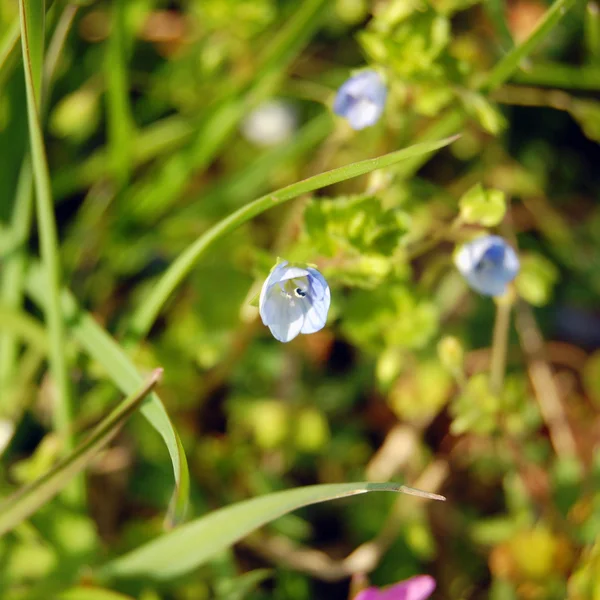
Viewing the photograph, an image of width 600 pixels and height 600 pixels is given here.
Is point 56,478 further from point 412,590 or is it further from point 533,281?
point 533,281

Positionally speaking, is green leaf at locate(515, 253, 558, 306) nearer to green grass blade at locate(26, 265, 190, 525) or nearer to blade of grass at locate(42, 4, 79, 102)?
green grass blade at locate(26, 265, 190, 525)

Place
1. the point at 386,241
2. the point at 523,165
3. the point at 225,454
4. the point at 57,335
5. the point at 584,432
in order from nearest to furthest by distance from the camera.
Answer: the point at 386,241, the point at 57,335, the point at 225,454, the point at 584,432, the point at 523,165

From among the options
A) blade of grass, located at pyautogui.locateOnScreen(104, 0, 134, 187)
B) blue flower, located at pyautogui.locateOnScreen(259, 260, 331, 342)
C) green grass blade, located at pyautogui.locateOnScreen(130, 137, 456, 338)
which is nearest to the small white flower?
blade of grass, located at pyautogui.locateOnScreen(104, 0, 134, 187)

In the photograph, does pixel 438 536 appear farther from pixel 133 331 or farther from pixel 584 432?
pixel 133 331

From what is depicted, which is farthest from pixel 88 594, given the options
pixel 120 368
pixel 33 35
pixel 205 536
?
pixel 33 35

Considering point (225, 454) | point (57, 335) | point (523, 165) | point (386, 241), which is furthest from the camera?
point (523, 165)

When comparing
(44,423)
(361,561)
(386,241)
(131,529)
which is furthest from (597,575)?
(44,423)
